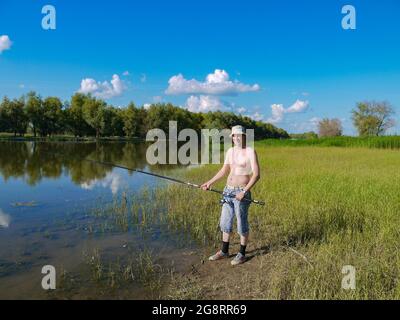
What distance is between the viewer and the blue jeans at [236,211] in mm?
6379

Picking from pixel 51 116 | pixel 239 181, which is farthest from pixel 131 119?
pixel 239 181

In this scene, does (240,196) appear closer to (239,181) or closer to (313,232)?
(239,181)

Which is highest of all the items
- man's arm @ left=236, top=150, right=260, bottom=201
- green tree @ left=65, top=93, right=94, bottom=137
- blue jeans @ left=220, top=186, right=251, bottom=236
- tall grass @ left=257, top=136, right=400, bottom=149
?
green tree @ left=65, top=93, right=94, bottom=137

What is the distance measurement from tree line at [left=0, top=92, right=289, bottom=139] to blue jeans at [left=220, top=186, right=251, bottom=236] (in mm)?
71170

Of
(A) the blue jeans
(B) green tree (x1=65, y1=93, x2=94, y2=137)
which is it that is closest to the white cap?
(A) the blue jeans

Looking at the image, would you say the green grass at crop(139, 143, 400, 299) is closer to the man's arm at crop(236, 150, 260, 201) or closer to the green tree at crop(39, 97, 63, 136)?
the man's arm at crop(236, 150, 260, 201)

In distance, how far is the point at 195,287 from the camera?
5.55 m

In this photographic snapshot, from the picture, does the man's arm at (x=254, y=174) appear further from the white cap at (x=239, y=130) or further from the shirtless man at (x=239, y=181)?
the white cap at (x=239, y=130)

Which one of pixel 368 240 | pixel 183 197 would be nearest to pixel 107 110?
pixel 183 197

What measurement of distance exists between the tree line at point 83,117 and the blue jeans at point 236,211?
71.2 metres

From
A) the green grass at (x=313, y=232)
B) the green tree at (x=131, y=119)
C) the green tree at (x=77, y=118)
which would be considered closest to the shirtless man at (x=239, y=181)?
the green grass at (x=313, y=232)

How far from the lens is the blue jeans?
20.9 ft
